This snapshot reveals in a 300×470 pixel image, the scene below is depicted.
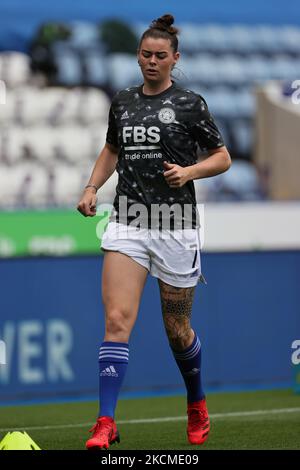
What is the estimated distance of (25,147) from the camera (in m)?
14.6

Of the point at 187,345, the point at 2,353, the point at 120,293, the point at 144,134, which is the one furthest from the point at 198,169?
the point at 2,353

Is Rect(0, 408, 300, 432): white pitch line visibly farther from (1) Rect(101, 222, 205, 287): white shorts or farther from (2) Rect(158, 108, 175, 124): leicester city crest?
(2) Rect(158, 108, 175, 124): leicester city crest

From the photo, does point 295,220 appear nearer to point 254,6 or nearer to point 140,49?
point 254,6

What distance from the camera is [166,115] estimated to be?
583 centimetres


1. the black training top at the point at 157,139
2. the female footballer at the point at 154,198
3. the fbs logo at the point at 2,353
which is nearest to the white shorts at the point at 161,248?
the female footballer at the point at 154,198

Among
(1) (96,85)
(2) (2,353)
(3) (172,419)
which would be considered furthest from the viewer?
(1) (96,85)

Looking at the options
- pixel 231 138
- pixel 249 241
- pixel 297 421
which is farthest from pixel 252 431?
pixel 231 138

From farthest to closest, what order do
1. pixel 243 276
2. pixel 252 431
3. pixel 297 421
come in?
pixel 243 276 < pixel 297 421 < pixel 252 431

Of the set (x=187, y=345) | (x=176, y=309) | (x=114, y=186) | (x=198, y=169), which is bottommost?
(x=187, y=345)

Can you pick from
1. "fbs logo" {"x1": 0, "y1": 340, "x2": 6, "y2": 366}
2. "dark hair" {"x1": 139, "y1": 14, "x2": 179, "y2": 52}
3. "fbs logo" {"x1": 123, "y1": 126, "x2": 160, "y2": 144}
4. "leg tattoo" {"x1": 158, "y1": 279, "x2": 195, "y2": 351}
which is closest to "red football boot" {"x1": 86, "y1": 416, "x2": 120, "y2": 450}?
"leg tattoo" {"x1": 158, "y1": 279, "x2": 195, "y2": 351}

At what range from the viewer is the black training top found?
5816 mm

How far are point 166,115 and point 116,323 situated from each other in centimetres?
105

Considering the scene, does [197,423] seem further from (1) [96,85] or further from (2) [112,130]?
(1) [96,85]

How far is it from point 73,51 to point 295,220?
13.7 ft
